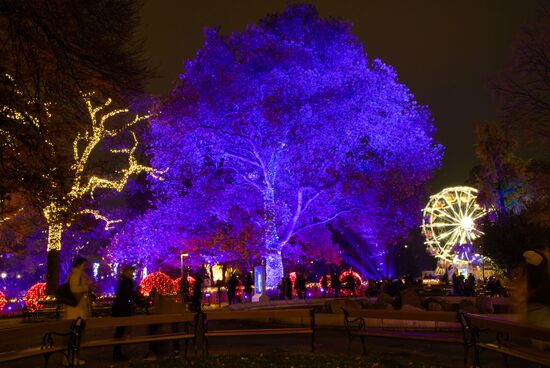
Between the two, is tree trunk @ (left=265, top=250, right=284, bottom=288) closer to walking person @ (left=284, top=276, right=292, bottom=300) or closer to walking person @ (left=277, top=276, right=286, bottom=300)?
walking person @ (left=277, top=276, right=286, bottom=300)

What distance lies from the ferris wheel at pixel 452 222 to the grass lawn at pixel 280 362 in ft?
106

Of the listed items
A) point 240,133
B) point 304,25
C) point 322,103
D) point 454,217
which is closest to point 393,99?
point 322,103

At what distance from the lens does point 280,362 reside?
9.02 metres

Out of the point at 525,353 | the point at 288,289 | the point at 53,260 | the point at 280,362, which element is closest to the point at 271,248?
the point at 288,289

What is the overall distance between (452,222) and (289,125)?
21.0m

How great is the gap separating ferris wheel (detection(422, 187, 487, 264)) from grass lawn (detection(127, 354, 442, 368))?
32413mm

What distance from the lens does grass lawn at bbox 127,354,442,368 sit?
8.66m

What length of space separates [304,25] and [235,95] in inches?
202

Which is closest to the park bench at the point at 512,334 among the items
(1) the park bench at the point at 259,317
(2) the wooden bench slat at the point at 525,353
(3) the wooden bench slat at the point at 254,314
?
(2) the wooden bench slat at the point at 525,353

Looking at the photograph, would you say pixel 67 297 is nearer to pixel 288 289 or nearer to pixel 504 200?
pixel 288 289

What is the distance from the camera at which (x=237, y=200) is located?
27016 mm

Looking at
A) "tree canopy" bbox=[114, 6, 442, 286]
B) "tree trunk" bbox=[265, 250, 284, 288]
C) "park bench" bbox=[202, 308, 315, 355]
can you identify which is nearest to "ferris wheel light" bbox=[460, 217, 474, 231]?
"tree canopy" bbox=[114, 6, 442, 286]

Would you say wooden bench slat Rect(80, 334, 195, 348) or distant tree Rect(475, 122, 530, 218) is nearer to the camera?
wooden bench slat Rect(80, 334, 195, 348)

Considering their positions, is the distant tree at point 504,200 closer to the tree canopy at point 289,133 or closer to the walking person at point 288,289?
the tree canopy at point 289,133
